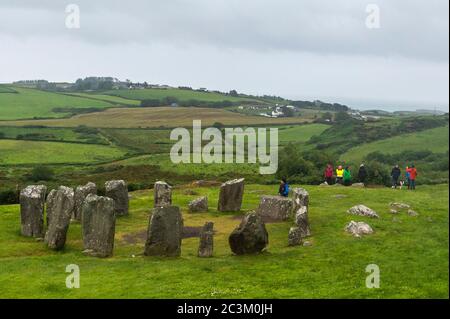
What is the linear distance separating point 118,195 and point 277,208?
10.5 meters

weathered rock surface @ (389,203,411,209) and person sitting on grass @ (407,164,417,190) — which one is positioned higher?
person sitting on grass @ (407,164,417,190)

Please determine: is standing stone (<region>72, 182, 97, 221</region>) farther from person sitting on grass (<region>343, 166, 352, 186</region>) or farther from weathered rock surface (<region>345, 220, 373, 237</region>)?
person sitting on grass (<region>343, 166, 352, 186</region>)

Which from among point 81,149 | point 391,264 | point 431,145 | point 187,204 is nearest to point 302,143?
point 431,145

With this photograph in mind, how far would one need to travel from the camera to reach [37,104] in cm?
14512

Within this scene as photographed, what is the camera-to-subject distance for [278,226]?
3353 cm

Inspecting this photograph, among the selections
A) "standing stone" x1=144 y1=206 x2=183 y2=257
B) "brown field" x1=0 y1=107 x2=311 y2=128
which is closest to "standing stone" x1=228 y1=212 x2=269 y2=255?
"standing stone" x1=144 y1=206 x2=183 y2=257

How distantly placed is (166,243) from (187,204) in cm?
1506

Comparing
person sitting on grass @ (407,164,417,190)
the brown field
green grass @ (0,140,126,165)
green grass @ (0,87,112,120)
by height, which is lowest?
green grass @ (0,140,126,165)

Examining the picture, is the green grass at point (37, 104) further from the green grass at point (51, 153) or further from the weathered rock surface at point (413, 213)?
the weathered rock surface at point (413, 213)

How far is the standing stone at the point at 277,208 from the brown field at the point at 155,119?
282 ft

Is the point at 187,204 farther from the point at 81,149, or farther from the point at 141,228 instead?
the point at 81,149

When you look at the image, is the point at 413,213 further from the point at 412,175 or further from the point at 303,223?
the point at 412,175

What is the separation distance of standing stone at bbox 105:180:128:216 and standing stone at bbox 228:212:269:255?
13.0 meters

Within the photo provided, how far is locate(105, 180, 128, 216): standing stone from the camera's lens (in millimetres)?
36906
